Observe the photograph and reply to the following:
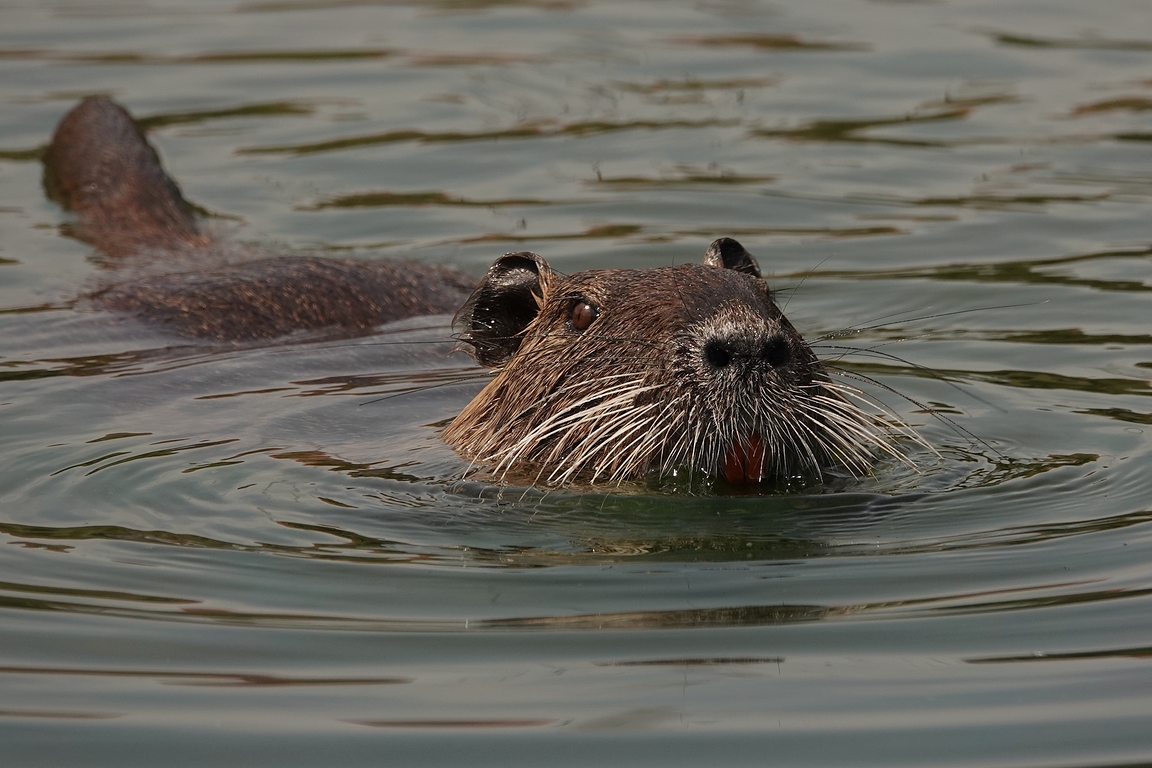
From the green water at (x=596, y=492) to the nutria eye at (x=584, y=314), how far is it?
2.13 feet

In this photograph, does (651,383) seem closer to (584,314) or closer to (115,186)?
(584,314)

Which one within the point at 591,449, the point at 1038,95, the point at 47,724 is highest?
the point at 1038,95

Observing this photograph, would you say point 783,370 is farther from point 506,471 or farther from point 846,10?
point 846,10

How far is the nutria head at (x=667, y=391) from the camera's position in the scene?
557 cm

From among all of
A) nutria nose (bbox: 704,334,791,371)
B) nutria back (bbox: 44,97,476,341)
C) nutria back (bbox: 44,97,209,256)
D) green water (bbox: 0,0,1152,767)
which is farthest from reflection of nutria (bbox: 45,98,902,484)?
nutria back (bbox: 44,97,209,256)

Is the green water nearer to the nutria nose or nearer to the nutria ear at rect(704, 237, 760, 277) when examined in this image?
the nutria nose

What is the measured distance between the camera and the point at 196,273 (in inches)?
362

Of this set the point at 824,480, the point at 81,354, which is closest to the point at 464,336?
the point at 824,480

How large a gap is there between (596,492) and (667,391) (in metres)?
0.51

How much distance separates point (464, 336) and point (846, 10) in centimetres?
1043

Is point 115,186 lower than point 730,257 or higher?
lower

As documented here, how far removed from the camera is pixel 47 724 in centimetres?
433

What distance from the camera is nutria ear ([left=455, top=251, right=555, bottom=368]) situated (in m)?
6.75

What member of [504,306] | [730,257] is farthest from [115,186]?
[730,257]
